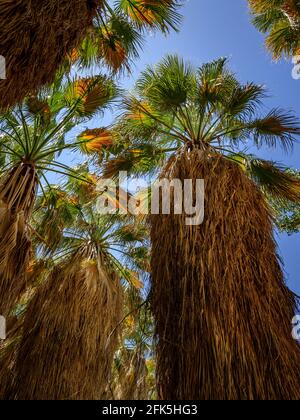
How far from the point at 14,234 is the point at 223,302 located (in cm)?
250

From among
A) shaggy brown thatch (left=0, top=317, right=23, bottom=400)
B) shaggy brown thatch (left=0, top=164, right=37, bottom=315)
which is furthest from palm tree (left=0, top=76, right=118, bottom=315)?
shaggy brown thatch (left=0, top=317, right=23, bottom=400)

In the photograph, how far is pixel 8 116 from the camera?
5465 millimetres

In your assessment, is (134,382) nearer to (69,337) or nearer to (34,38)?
(69,337)

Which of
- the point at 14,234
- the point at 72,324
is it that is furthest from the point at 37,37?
the point at 72,324

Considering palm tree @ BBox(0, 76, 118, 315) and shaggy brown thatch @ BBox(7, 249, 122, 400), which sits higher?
palm tree @ BBox(0, 76, 118, 315)

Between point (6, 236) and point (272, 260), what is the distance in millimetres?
2847

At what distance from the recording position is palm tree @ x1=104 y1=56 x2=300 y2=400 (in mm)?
2639

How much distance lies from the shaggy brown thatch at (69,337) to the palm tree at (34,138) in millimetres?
553

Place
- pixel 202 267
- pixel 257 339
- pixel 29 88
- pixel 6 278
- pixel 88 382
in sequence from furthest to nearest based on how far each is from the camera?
1. pixel 88 382
2. pixel 6 278
3. pixel 29 88
4. pixel 202 267
5. pixel 257 339

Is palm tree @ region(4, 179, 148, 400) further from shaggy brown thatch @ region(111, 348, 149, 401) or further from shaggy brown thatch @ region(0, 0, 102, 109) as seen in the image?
shaggy brown thatch @ region(0, 0, 102, 109)

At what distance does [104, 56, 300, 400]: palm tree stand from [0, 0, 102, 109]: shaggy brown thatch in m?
1.58

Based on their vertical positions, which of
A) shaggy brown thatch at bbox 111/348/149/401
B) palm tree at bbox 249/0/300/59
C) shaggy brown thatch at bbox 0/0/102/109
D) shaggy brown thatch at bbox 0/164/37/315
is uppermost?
palm tree at bbox 249/0/300/59
